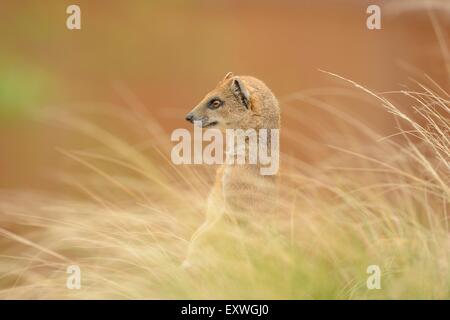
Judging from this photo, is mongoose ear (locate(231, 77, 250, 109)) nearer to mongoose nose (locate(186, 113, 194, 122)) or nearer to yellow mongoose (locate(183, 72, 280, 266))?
yellow mongoose (locate(183, 72, 280, 266))

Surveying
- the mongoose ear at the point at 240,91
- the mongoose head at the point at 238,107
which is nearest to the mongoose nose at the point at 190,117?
the mongoose head at the point at 238,107

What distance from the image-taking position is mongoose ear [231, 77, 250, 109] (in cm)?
402

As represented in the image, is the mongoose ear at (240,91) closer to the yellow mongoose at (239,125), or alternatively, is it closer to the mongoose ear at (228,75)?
the yellow mongoose at (239,125)


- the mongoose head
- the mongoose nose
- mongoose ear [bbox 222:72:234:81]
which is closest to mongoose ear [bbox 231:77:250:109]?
the mongoose head

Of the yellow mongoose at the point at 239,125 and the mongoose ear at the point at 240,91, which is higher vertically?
the mongoose ear at the point at 240,91

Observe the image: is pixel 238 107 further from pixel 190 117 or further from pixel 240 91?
pixel 190 117

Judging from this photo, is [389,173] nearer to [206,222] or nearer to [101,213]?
[206,222]

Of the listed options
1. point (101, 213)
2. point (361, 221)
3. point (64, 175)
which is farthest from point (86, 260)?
point (361, 221)

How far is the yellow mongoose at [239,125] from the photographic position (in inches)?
153

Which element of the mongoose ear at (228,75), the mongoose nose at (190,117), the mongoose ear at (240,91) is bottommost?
the mongoose nose at (190,117)

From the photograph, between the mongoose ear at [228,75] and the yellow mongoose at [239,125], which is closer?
the yellow mongoose at [239,125]

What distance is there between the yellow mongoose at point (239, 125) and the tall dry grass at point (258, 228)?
0.29ft

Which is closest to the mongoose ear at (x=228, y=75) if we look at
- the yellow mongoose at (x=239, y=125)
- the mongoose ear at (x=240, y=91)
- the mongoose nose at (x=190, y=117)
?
the yellow mongoose at (x=239, y=125)

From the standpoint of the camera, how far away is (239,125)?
4055 millimetres
